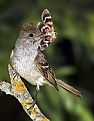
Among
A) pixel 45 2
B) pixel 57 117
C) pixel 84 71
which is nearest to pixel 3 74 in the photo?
pixel 57 117

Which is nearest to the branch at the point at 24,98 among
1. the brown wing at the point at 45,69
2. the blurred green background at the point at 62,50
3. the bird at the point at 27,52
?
the bird at the point at 27,52

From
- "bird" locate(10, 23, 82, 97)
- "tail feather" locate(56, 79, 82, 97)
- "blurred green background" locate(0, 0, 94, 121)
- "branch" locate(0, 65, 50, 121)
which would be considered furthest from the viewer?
"blurred green background" locate(0, 0, 94, 121)

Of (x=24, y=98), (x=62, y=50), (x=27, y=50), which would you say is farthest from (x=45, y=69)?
(x=62, y=50)

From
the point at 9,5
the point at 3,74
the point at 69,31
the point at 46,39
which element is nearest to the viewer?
the point at 46,39

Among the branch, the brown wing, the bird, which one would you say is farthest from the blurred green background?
the branch

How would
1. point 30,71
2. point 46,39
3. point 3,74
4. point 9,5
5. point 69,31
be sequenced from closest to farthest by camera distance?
1. point 46,39
2. point 30,71
3. point 3,74
4. point 69,31
5. point 9,5

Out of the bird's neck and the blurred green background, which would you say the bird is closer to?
the bird's neck

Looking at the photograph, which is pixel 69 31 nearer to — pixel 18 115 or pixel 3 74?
pixel 3 74

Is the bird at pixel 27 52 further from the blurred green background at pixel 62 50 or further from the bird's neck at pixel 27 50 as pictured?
the blurred green background at pixel 62 50
